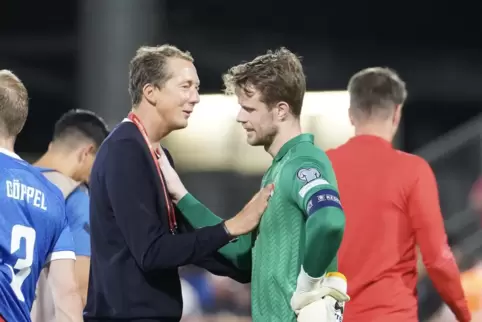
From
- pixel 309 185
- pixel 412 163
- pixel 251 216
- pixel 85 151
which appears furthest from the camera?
pixel 85 151

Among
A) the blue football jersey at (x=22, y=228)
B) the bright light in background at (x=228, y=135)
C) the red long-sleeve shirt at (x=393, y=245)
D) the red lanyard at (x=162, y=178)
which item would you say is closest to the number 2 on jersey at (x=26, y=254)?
the blue football jersey at (x=22, y=228)

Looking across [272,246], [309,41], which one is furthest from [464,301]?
[309,41]

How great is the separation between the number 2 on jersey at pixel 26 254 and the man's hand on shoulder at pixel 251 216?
740 millimetres

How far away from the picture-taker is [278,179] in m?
4.41

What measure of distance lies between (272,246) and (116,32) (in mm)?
4094

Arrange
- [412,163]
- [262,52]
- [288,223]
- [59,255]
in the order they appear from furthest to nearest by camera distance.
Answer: [262,52] → [412,163] → [59,255] → [288,223]

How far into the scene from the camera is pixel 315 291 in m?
4.20

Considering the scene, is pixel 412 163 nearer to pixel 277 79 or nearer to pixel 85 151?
pixel 277 79

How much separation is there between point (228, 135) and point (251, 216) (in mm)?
10737

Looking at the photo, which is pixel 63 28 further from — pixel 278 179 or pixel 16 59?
pixel 278 179

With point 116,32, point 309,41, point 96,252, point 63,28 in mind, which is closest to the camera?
point 96,252

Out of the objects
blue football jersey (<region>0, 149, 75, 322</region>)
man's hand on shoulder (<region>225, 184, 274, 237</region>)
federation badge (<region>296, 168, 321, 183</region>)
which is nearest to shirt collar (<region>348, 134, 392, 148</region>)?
man's hand on shoulder (<region>225, 184, 274, 237</region>)

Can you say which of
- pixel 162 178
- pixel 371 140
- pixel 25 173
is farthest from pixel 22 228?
pixel 371 140

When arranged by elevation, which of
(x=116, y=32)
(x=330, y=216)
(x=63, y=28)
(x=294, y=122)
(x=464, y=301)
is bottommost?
(x=464, y=301)
